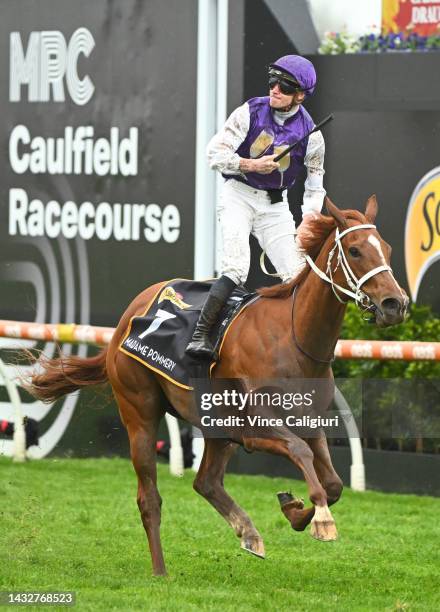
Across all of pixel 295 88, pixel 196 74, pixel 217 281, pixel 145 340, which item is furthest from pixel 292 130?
pixel 196 74

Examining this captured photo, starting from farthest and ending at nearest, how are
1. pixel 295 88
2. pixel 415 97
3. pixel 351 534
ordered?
pixel 415 97
pixel 351 534
pixel 295 88

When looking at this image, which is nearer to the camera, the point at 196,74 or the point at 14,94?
the point at 196,74

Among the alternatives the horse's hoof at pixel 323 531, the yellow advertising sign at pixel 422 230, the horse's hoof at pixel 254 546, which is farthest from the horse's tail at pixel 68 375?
the yellow advertising sign at pixel 422 230

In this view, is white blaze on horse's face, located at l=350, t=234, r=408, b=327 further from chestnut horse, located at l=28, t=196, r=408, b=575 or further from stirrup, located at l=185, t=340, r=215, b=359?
stirrup, located at l=185, t=340, r=215, b=359

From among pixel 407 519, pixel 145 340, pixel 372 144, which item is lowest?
pixel 407 519

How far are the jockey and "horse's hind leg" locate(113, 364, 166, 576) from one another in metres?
0.53

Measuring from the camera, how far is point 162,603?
5723 mm

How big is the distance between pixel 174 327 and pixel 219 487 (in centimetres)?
85

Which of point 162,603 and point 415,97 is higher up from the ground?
point 415,97

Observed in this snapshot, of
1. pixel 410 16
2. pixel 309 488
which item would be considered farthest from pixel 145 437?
pixel 410 16

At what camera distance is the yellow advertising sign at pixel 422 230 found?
968 centimetres

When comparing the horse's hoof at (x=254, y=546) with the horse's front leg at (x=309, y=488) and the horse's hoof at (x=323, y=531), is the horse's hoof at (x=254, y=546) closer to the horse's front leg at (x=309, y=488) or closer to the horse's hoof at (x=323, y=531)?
the horse's front leg at (x=309, y=488)

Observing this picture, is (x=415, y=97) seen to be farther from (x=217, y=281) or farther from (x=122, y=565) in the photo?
(x=122, y=565)

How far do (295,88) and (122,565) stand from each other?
2.54 metres
